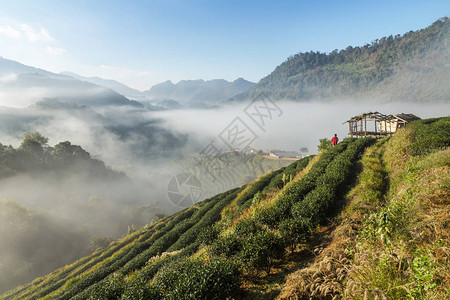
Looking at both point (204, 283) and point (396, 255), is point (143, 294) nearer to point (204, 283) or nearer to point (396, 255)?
point (204, 283)

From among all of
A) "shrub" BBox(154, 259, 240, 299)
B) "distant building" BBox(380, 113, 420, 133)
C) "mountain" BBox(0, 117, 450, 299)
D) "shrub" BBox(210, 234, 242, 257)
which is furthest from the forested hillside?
"distant building" BBox(380, 113, 420, 133)

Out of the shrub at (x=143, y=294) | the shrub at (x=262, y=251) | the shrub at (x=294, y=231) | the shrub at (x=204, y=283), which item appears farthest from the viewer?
the shrub at (x=294, y=231)

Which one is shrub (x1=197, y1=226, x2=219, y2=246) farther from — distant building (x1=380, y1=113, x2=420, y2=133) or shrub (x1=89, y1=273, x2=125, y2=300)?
distant building (x1=380, y1=113, x2=420, y2=133)

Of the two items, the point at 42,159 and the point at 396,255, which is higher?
the point at 396,255

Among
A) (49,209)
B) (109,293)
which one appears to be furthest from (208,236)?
(49,209)

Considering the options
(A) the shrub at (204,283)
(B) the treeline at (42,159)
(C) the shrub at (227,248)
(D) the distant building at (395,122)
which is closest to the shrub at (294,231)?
(C) the shrub at (227,248)

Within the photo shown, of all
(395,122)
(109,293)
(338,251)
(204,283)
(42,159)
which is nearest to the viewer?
(204,283)

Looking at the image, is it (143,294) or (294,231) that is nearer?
(143,294)

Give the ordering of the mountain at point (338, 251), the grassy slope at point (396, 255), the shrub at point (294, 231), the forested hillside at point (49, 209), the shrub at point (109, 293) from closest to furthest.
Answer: the grassy slope at point (396, 255) < the mountain at point (338, 251) < the shrub at point (109, 293) < the shrub at point (294, 231) < the forested hillside at point (49, 209)

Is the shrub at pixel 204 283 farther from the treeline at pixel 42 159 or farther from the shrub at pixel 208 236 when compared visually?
the treeline at pixel 42 159

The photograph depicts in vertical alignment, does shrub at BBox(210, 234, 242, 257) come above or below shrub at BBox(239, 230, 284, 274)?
below

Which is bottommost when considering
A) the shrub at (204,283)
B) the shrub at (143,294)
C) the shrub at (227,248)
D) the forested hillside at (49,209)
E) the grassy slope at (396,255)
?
the forested hillside at (49,209)

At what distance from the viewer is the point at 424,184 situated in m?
6.65

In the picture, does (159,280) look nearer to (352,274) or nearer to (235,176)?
(352,274)
